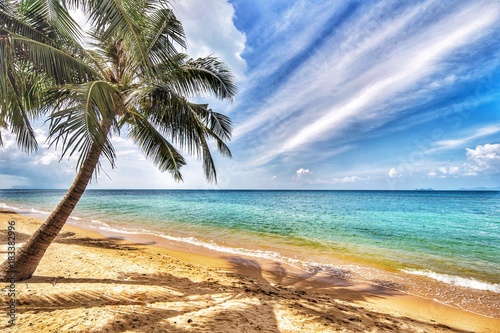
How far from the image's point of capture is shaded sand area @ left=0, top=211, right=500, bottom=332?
3.24 meters

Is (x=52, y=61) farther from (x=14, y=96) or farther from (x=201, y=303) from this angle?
(x=201, y=303)

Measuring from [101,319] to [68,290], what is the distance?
145 centimetres

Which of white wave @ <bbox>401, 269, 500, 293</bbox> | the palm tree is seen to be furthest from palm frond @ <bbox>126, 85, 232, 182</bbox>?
white wave @ <bbox>401, 269, 500, 293</bbox>

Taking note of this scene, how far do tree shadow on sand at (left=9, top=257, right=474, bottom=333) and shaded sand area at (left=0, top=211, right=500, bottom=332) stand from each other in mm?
15

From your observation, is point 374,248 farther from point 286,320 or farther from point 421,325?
point 286,320

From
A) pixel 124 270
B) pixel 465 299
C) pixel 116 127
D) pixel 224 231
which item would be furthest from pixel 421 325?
pixel 224 231

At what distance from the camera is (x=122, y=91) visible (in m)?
4.62

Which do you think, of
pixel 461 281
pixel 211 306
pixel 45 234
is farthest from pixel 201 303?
pixel 461 281

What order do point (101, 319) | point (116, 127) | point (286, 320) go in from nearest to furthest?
point (101, 319)
point (286, 320)
point (116, 127)

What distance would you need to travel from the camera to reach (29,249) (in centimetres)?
427

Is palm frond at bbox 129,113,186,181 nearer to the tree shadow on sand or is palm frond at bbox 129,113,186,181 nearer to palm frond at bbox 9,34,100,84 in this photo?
palm frond at bbox 9,34,100,84

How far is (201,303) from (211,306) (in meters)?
0.22

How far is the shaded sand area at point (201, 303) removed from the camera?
324cm

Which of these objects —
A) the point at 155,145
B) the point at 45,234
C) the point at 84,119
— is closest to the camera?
the point at 84,119
